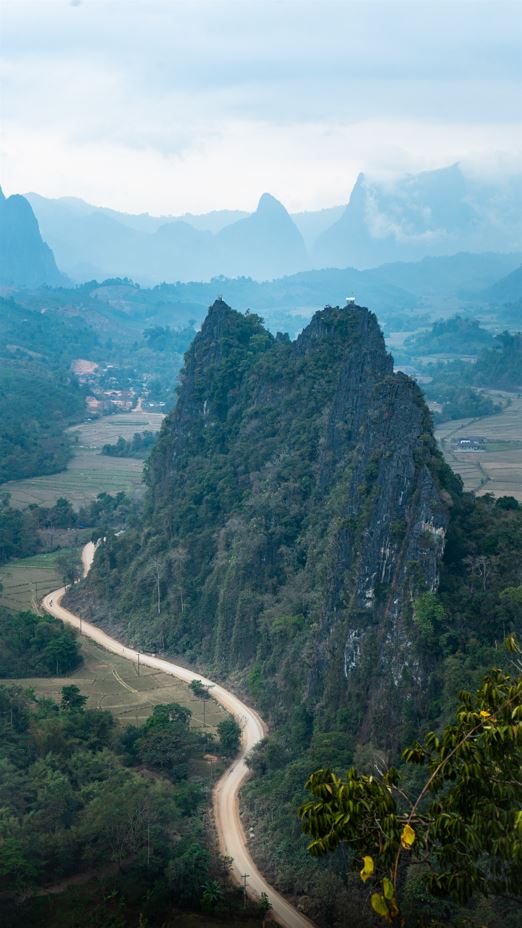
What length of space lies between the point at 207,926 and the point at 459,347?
103 meters

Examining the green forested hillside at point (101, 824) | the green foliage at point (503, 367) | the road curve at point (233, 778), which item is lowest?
the road curve at point (233, 778)

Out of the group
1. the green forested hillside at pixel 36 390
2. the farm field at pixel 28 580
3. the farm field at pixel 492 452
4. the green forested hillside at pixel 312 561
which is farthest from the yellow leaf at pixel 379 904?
the green forested hillside at pixel 36 390

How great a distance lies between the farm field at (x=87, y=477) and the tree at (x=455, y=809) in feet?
177

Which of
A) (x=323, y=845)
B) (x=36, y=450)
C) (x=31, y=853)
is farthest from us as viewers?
(x=36, y=450)

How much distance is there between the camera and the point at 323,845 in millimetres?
10453

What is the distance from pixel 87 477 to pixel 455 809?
6334cm

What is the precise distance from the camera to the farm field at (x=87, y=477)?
66.6 metres

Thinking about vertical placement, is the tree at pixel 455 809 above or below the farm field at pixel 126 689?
above

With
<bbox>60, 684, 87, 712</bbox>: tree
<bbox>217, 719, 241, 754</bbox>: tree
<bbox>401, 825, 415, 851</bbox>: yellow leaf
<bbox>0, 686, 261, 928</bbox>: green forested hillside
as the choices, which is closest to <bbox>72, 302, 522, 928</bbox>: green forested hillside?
<bbox>217, 719, 241, 754</bbox>: tree

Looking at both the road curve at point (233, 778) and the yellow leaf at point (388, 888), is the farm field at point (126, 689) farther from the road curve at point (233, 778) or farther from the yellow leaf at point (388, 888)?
the yellow leaf at point (388, 888)

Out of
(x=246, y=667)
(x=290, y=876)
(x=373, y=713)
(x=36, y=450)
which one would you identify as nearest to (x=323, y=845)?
(x=290, y=876)

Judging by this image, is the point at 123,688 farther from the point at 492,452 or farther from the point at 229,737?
the point at 492,452

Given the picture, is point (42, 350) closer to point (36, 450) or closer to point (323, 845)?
point (36, 450)

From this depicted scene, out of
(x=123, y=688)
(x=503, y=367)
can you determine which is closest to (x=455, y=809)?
(x=123, y=688)
